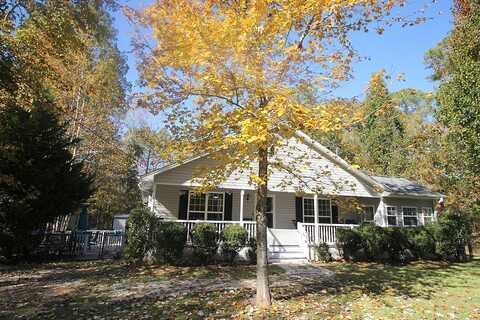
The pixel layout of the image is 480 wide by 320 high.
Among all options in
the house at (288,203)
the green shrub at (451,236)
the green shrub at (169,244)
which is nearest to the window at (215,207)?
the house at (288,203)

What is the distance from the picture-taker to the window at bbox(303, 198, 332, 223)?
16.1 metres

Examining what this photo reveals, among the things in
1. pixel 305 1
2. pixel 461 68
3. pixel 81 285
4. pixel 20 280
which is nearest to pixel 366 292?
pixel 305 1

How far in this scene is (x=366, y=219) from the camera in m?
17.7

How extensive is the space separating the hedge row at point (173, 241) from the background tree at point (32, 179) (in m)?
3.56

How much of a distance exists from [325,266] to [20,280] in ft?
33.2

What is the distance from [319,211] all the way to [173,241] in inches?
338

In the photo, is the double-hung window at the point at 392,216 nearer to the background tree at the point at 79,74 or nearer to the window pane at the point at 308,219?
the window pane at the point at 308,219

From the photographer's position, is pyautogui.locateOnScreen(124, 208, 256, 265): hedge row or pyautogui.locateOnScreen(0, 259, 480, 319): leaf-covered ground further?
pyautogui.locateOnScreen(124, 208, 256, 265): hedge row

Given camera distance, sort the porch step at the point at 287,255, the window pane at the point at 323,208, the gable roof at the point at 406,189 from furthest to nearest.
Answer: the gable roof at the point at 406,189, the window pane at the point at 323,208, the porch step at the point at 287,255

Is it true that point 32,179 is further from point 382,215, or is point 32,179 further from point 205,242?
point 382,215

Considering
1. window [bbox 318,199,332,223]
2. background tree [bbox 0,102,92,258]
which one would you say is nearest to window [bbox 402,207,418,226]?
window [bbox 318,199,332,223]

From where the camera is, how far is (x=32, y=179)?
11.6 metres

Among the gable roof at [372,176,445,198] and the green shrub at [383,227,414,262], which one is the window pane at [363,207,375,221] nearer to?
the gable roof at [372,176,445,198]

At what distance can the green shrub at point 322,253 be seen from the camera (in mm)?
13008
